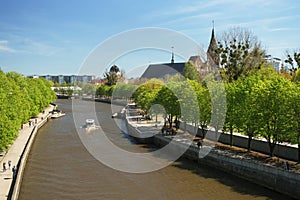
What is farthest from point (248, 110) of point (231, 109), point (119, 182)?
point (119, 182)

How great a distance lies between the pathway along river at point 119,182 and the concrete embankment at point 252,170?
0.50 m

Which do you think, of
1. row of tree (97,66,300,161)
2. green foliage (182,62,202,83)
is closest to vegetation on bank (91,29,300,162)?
row of tree (97,66,300,161)

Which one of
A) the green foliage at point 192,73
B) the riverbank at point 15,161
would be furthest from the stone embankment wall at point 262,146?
the green foliage at point 192,73

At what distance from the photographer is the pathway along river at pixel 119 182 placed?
2308 cm

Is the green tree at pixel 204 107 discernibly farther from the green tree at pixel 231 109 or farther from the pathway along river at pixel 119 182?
the pathway along river at pixel 119 182

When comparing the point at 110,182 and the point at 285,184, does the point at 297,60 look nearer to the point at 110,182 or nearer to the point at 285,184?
the point at 285,184

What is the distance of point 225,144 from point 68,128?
1199 inches

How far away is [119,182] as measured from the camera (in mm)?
25688

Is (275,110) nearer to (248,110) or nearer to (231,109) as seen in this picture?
(248,110)

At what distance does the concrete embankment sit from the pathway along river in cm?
50

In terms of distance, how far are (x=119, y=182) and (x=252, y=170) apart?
34.0 feet

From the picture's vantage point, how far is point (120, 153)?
3597 centimetres

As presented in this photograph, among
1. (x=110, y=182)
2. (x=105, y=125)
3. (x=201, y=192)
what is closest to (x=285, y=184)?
(x=201, y=192)

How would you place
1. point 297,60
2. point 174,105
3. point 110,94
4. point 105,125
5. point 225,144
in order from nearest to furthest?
point 225,144, point 174,105, point 297,60, point 105,125, point 110,94
